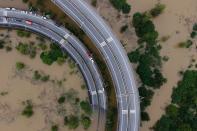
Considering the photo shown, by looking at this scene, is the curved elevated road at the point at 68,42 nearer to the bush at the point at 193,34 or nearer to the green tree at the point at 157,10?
the green tree at the point at 157,10

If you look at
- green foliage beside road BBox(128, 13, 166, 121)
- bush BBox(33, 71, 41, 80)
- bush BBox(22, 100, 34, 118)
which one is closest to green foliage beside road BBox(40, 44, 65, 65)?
bush BBox(33, 71, 41, 80)

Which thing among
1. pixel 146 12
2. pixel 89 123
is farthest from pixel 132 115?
pixel 146 12

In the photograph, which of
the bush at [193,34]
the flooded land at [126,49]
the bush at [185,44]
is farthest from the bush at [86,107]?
the bush at [193,34]

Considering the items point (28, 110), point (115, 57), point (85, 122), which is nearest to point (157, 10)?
point (115, 57)

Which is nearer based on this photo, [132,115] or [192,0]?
[132,115]

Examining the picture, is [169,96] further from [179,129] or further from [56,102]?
[56,102]

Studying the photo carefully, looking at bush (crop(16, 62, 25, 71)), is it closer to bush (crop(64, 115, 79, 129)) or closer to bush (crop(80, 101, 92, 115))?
bush (crop(64, 115, 79, 129))
